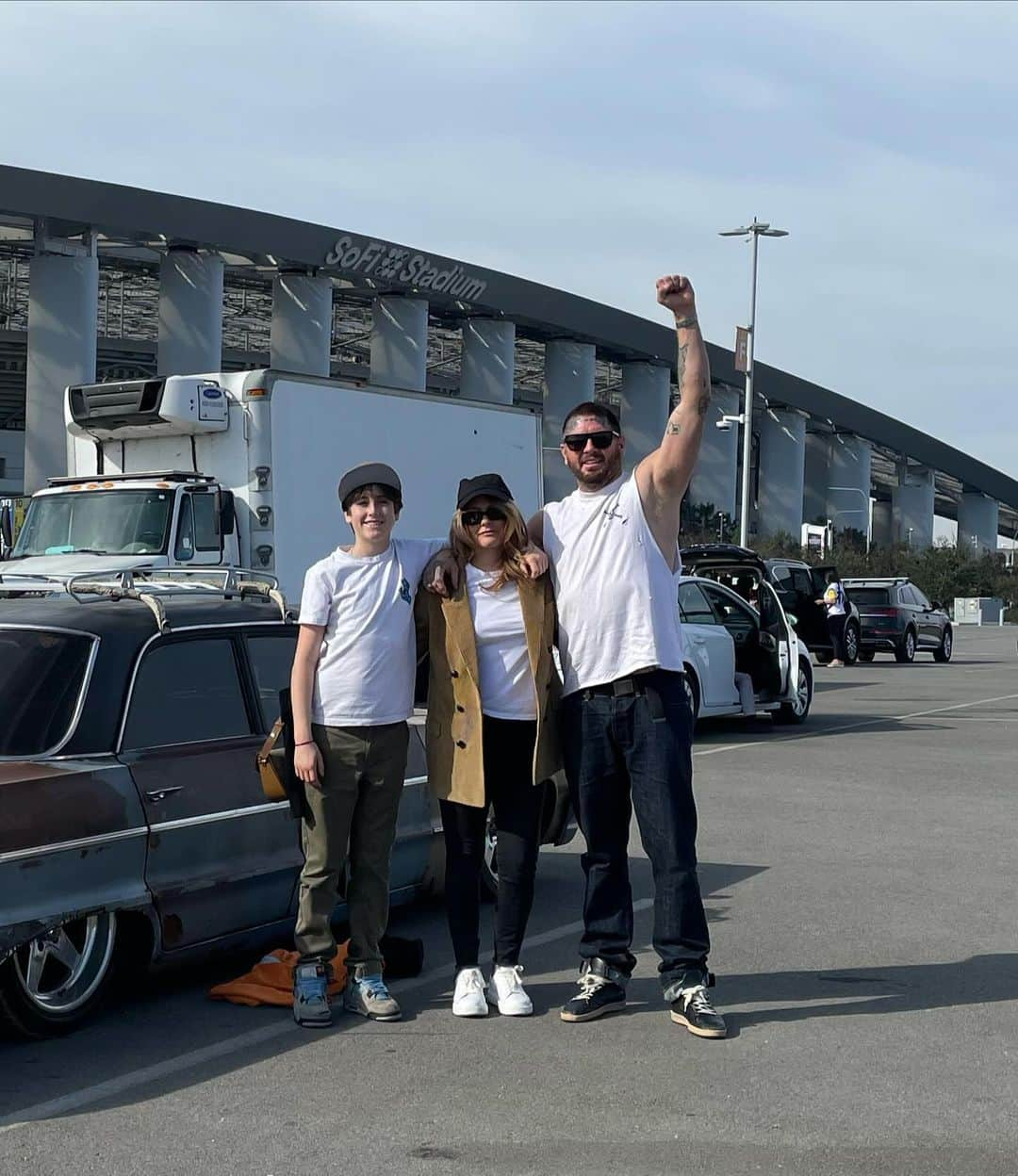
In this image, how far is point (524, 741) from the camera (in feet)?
18.6

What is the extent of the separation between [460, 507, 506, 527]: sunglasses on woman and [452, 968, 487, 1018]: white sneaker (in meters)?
1.56

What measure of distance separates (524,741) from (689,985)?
0.99 meters

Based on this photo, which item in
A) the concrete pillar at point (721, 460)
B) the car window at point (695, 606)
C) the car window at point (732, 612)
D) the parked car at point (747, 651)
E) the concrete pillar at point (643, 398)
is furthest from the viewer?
the concrete pillar at point (721, 460)

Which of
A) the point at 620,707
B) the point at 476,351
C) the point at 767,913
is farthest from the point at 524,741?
the point at 476,351

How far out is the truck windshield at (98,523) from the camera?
1620cm

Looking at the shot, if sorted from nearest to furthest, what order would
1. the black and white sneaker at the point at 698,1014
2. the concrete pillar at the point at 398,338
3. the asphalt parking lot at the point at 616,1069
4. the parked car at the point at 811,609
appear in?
the asphalt parking lot at the point at 616,1069
the black and white sneaker at the point at 698,1014
the parked car at the point at 811,609
the concrete pillar at the point at 398,338

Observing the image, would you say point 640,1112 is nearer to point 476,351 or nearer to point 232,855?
point 232,855

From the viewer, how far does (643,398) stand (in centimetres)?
6300

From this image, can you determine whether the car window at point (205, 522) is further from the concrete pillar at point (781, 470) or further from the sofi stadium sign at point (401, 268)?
the concrete pillar at point (781, 470)

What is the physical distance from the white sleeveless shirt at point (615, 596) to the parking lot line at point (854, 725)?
887 centimetres

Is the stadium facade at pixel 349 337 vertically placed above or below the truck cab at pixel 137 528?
above

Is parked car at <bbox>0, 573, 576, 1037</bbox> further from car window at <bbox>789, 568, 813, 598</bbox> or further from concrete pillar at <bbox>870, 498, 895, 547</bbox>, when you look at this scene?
concrete pillar at <bbox>870, 498, 895, 547</bbox>

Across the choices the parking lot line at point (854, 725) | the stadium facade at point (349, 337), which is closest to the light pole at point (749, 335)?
the stadium facade at point (349, 337)

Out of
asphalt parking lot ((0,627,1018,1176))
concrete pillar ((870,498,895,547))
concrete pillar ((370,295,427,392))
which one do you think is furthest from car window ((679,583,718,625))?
concrete pillar ((870,498,895,547))
